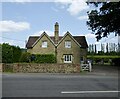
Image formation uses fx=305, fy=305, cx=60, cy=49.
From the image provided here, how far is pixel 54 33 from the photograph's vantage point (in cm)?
6056

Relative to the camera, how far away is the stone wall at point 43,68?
113 ft

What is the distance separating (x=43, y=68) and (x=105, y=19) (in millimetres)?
14793

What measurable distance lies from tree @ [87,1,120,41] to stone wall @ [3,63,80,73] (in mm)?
11153

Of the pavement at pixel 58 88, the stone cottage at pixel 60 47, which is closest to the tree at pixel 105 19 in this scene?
the stone cottage at pixel 60 47

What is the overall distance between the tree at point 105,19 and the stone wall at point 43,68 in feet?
36.6

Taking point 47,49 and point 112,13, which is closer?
point 112,13

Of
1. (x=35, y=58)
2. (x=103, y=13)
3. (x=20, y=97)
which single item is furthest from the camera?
(x=103, y=13)

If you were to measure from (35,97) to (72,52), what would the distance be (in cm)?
4837

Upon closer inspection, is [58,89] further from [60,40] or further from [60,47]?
[60,40]

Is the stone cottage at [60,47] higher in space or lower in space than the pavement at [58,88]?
higher

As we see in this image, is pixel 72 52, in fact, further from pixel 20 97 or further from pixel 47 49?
pixel 20 97

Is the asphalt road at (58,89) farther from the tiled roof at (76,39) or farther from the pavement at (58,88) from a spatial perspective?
the tiled roof at (76,39)

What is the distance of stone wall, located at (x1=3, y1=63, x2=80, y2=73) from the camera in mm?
34344

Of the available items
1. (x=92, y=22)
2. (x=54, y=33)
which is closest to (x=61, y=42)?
(x=54, y=33)
